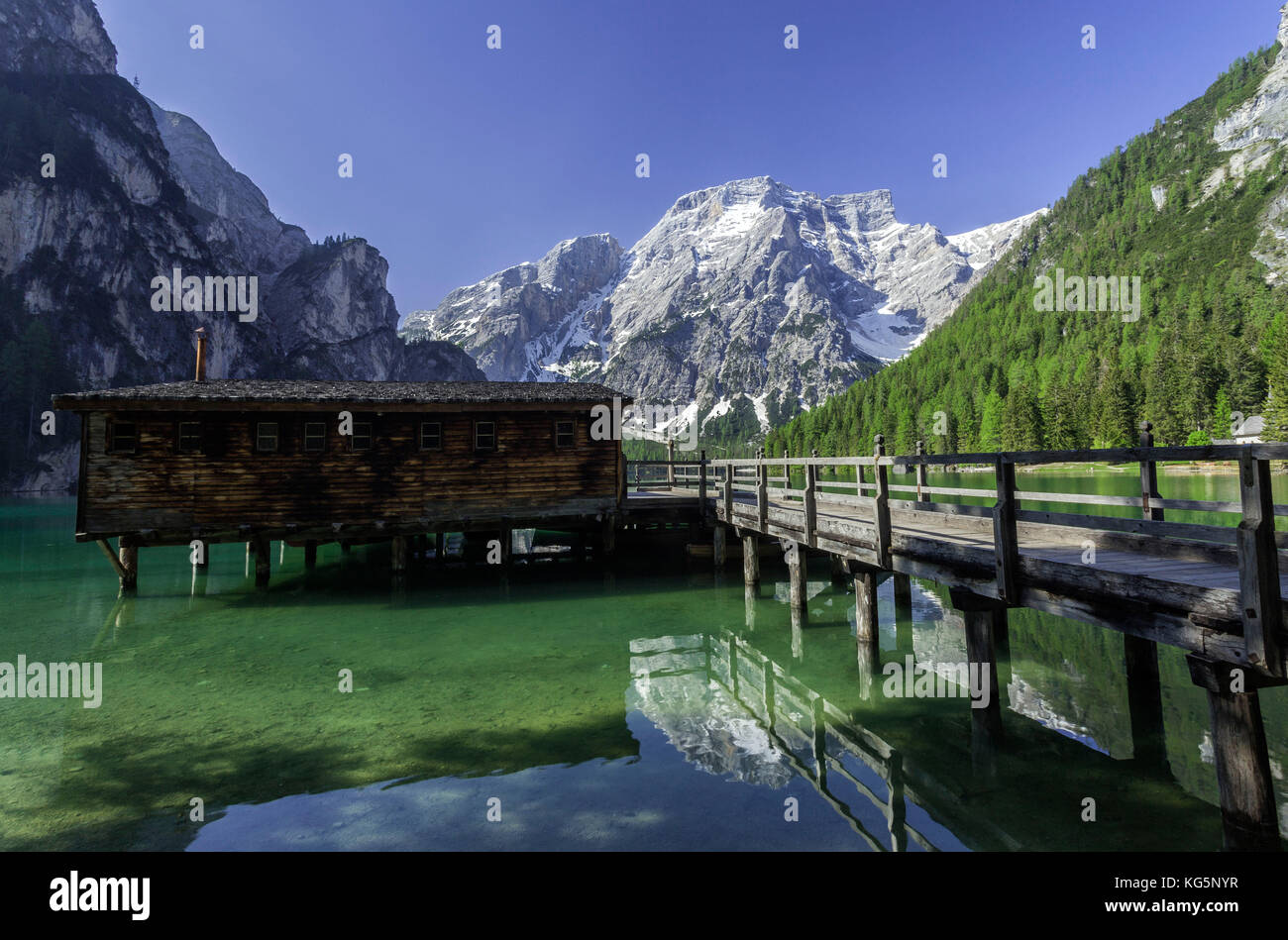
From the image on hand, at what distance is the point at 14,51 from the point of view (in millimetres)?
123750

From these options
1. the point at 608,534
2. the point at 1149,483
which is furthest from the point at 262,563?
the point at 1149,483

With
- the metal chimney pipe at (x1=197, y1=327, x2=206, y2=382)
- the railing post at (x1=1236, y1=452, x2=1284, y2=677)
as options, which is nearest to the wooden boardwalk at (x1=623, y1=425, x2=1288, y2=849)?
the railing post at (x1=1236, y1=452, x2=1284, y2=677)

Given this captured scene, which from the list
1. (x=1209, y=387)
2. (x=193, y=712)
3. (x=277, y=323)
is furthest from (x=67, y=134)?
(x=1209, y=387)

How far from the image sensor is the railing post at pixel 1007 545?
7125 mm

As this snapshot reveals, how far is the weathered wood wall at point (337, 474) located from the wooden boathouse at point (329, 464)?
3 centimetres

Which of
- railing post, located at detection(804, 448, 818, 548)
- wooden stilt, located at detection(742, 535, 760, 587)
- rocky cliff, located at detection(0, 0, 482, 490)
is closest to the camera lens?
railing post, located at detection(804, 448, 818, 548)

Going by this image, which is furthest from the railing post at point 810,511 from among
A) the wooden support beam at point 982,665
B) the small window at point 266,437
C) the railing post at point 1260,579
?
the small window at point 266,437

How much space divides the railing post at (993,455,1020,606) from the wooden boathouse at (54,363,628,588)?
15.3 meters

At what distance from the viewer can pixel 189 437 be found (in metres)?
18.6

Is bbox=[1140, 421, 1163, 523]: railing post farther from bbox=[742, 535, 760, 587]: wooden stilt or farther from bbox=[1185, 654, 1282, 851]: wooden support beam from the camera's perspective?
bbox=[742, 535, 760, 587]: wooden stilt

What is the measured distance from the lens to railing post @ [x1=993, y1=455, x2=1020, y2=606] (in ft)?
23.4

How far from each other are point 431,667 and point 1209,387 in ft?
358

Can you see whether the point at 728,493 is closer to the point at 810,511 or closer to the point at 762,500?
the point at 762,500
